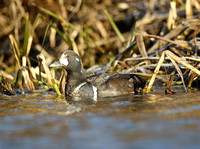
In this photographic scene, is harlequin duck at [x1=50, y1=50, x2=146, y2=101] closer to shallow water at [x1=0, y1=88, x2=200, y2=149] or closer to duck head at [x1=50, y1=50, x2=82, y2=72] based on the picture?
duck head at [x1=50, y1=50, x2=82, y2=72]

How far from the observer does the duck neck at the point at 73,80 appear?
6.16 metres

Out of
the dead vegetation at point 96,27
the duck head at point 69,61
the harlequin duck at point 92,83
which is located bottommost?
the harlequin duck at point 92,83

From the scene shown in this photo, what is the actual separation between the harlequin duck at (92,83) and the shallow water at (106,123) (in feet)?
1.29

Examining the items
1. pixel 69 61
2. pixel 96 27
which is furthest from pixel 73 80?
pixel 96 27

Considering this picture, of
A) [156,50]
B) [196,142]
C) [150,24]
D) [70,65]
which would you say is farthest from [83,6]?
[196,142]

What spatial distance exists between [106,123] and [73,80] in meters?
2.29

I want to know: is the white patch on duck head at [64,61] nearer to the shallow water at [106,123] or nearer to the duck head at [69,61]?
the duck head at [69,61]

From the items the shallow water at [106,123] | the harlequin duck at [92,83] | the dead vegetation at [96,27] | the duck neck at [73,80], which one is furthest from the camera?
the dead vegetation at [96,27]

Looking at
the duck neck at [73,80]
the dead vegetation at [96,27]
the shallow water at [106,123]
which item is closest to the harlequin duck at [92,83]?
the duck neck at [73,80]

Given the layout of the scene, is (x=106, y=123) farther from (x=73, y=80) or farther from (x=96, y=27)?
(x=96, y=27)

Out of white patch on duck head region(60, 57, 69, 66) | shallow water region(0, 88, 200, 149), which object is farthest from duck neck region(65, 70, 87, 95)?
shallow water region(0, 88, 200, 149)

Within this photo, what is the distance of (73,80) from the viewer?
6.21 metres

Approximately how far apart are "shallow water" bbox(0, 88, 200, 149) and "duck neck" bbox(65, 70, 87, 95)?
19.5 inches

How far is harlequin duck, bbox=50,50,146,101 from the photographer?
236 inches
